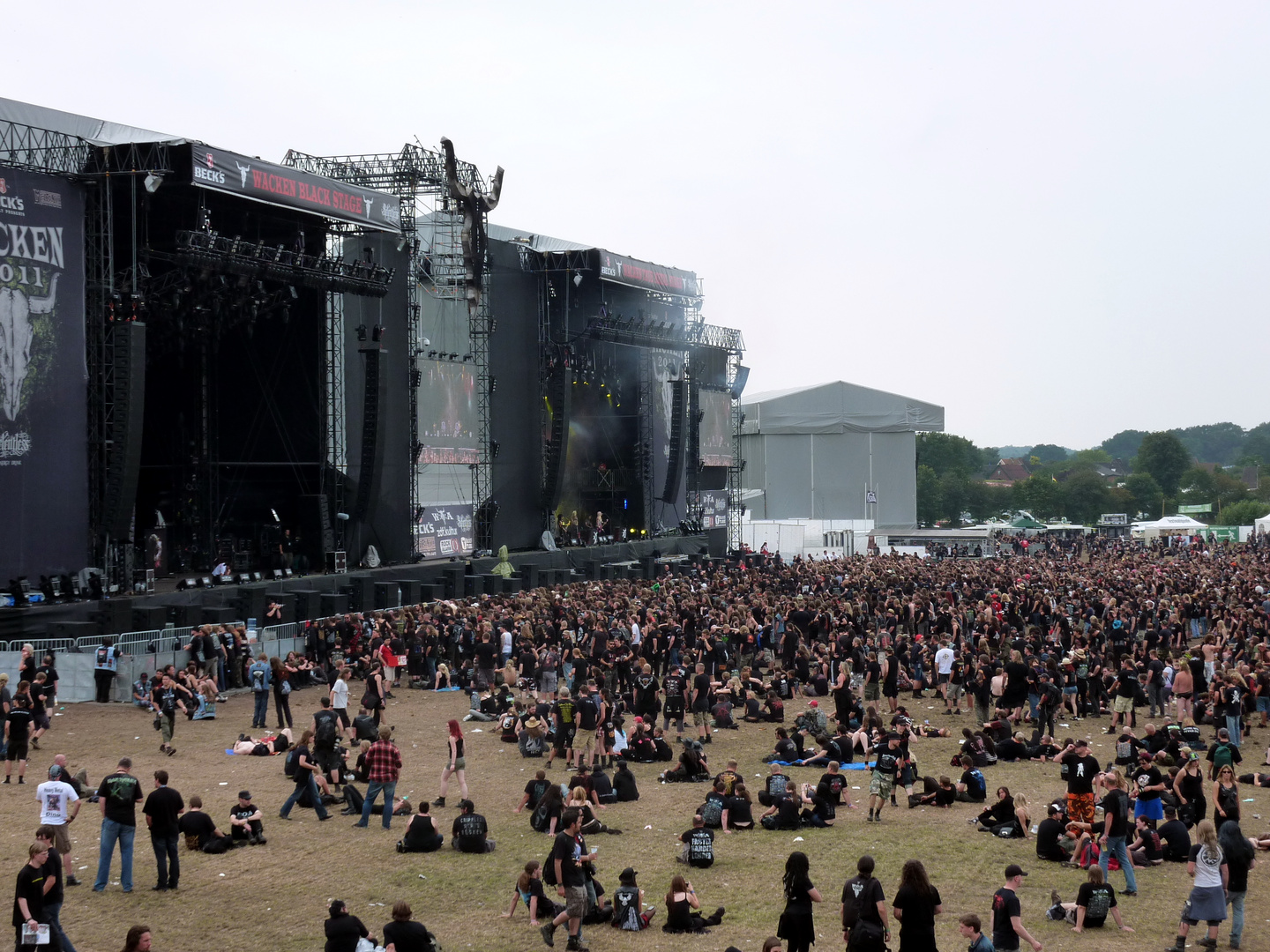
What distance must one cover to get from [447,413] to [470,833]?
89.8 feet

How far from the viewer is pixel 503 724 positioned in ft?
60.5

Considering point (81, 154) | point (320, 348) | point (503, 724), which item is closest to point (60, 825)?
point (503, 724)

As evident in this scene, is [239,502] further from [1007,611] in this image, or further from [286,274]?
[1007,611]

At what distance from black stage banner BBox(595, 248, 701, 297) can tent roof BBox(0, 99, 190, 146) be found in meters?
18.8

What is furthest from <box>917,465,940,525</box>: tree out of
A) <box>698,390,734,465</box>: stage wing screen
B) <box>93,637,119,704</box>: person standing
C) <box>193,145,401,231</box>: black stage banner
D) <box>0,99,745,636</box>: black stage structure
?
<box>93,637,119,704</box>: person standing

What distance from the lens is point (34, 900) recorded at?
28.5ft

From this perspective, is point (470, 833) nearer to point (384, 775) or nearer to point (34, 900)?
point (384, 775)

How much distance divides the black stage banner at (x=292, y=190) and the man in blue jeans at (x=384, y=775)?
58.0 feet

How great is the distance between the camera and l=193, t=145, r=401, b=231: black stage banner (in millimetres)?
27156

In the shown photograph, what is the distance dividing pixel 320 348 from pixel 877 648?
1864 cm

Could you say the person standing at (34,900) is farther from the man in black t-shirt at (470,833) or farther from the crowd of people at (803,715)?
the man in black t-shirt at (470,833)

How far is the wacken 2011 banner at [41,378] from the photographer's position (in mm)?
24297

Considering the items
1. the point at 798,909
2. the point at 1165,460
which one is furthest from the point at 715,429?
the point at 1165,460

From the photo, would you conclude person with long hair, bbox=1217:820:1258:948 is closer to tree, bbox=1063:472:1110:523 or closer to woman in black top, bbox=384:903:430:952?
woman in black top, bbox=384:903:430:952
